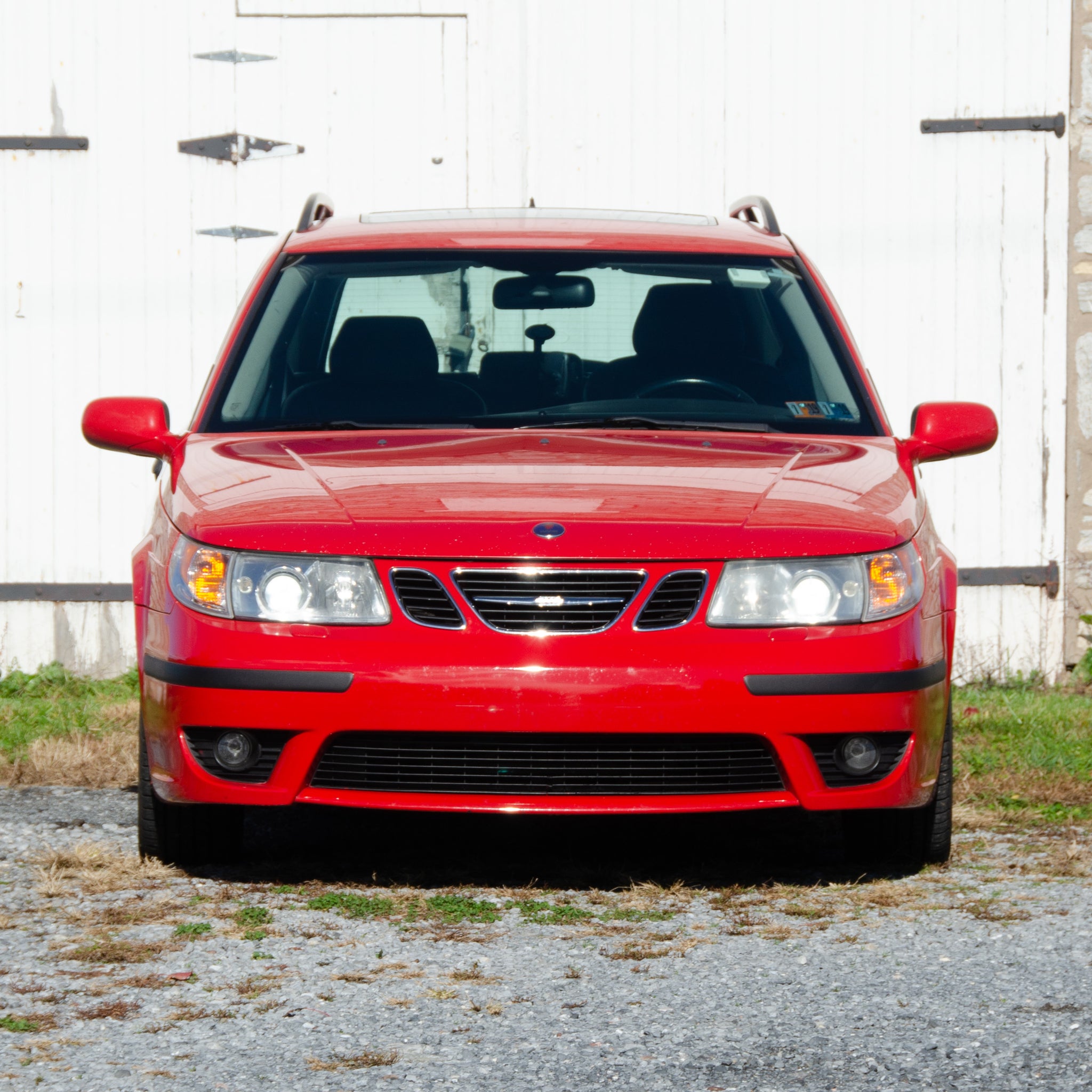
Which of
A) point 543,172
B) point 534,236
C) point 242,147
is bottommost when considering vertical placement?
point 534,236

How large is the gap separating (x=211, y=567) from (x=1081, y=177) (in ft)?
18.3

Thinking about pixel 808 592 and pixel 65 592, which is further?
pixel 65 592

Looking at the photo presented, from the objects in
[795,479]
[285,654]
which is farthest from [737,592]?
[285,654]

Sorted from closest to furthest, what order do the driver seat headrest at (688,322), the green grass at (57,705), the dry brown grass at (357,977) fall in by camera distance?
the dry brown grass at (357,977)
the driver seat headrest at (688,322)
the green grass at (57,705)

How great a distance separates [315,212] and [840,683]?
295 centimetres

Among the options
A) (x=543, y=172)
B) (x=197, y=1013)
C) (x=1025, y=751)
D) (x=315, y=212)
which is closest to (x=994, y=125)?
(x=543, y=172)

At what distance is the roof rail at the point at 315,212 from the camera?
5.68m

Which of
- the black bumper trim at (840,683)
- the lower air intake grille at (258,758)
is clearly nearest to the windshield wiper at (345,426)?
the lower air intake grille at (258,758)

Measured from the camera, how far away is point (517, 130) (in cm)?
834

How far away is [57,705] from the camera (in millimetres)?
7629

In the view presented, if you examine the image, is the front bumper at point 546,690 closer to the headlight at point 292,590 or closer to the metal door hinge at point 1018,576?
the headlight at point 292,590

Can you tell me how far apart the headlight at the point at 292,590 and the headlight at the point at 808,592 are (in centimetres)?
75

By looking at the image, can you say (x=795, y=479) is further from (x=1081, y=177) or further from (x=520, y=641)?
(x=1081, y=177)

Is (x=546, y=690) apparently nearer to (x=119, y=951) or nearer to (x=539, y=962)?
(x=539, y=962)
